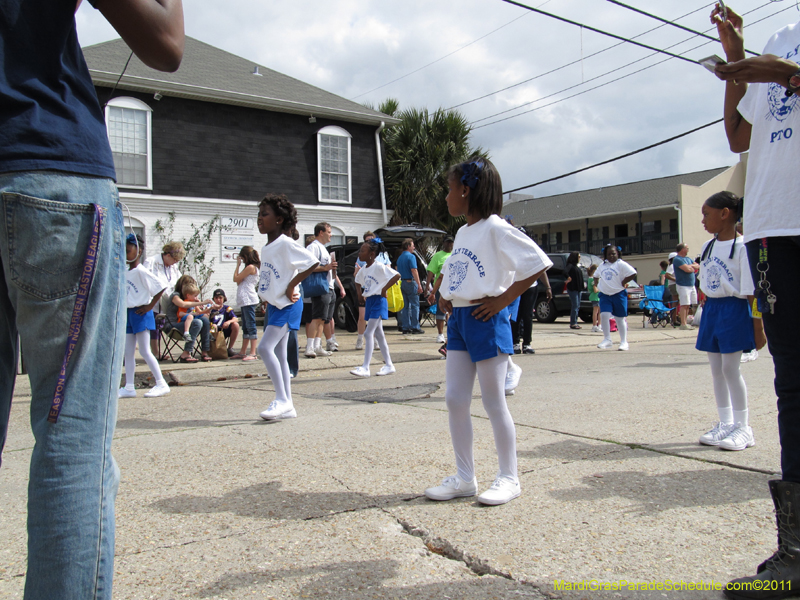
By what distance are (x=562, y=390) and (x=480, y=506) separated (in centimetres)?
354

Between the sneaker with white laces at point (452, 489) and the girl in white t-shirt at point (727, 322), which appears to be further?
the girl in white t-shirt at point (727, 322)

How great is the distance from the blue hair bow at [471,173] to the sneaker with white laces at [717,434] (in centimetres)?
225

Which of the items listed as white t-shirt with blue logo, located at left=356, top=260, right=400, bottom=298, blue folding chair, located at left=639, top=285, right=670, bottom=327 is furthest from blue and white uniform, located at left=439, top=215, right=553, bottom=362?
blue folding chair, located at left=639, top=285, right=670, bottom=327

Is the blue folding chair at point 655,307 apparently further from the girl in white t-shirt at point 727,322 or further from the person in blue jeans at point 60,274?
the person in blue jeans at point 60,274

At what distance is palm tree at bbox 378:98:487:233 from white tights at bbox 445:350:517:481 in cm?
2083

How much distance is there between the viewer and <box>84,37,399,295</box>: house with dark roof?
16422 millimetres

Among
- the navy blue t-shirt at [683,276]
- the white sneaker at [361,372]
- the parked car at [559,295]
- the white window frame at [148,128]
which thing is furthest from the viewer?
the parked car at [559,295]

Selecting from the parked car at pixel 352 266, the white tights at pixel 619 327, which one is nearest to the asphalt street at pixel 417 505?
the white tights at pixel 619 327

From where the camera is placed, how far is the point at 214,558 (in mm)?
2432

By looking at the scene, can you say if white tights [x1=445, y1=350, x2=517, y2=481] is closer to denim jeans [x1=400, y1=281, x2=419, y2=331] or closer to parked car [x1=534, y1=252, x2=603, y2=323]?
denim jeans [x1=400, y1=281, x2=419, y2=331]

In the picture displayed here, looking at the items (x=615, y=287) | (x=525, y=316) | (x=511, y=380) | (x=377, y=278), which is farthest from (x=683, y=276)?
(x=511, y=380)

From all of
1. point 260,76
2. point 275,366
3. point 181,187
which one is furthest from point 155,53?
point 260,76

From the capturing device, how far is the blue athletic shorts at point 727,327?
4.01 m

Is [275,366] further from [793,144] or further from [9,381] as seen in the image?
[793,144]
